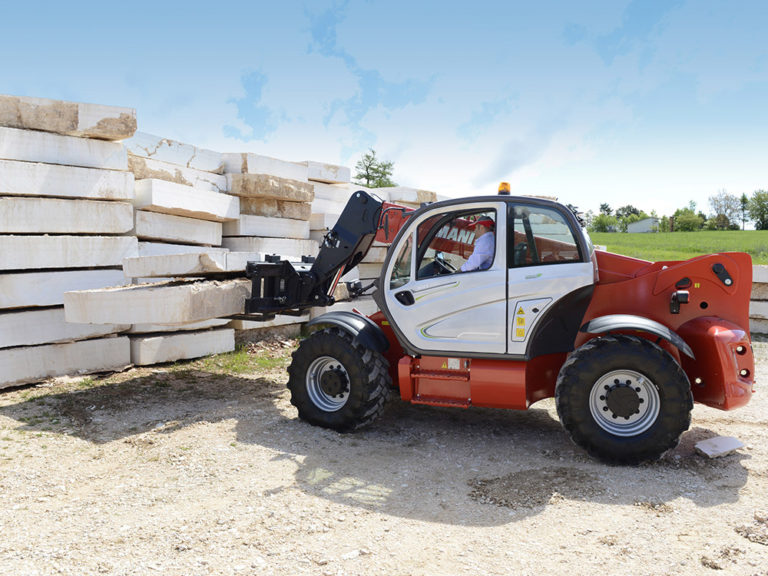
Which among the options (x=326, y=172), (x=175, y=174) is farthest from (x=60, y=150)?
→ (x=326, y=172)

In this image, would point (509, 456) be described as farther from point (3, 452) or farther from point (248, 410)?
point (3, 452)

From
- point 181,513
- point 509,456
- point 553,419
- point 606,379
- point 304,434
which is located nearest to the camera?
point 181,513

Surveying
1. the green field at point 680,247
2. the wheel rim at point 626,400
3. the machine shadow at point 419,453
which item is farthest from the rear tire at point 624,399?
the green field at point 680,247

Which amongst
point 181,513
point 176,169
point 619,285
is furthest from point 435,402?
point 176,169

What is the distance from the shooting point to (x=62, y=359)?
25.3 feet

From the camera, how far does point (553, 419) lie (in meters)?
6.52

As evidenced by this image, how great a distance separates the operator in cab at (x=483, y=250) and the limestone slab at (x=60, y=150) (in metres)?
5.24

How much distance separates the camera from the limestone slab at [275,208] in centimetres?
1017

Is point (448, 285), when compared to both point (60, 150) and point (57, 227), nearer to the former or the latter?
point (57, 227)

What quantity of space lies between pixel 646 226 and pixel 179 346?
339 ft

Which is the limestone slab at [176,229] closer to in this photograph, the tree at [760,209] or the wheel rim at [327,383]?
the wheel rim at [327,383]

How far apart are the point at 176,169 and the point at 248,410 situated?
4379mm

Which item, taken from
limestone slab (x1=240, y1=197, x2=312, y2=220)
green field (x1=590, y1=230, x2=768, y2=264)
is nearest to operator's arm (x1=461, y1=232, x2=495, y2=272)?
limestone slab (x1=240, y1=197, x2=312, y2=220)

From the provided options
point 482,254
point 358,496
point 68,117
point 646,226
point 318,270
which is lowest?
point 358,496
